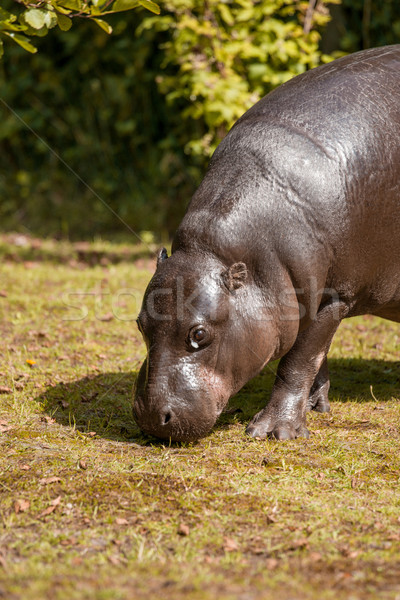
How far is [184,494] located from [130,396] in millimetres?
1839

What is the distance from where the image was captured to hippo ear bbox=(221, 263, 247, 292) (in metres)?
4.46

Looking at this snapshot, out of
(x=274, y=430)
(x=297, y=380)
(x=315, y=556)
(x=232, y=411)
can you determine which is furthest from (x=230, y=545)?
(x=232, y=411)

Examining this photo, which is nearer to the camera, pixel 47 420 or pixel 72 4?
pixel 72 4

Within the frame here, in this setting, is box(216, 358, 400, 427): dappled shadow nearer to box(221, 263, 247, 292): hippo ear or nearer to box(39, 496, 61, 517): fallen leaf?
box(221, 263, 247, 292): hippo ear

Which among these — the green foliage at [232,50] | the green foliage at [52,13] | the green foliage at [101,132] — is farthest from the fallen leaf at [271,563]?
the green foliage at [101,132]

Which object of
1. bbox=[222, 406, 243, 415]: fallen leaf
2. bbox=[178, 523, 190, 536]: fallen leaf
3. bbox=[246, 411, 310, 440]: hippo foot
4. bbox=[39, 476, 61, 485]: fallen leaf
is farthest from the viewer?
bbox=[222, 406, 243, 415]: fallen leaf

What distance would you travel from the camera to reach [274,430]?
4.89 m

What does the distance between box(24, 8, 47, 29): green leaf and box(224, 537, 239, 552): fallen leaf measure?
3.01 meters

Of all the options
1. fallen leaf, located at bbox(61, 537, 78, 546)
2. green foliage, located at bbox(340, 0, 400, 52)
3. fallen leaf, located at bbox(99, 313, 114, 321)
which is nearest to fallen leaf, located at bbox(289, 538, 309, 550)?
fallen leaf, located at bbox(61, 537, 78, 546)

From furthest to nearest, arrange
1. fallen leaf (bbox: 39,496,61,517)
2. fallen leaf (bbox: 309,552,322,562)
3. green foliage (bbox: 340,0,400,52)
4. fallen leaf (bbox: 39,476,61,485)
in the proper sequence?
1. green foliage (bbox: 340,0,400,52)
2. fallen leaf (bbox: 39,476,61,485)
3. fallen leaf (bbox: 39,496,61,517)
4. fallen leaf (bbox: 309,552,322,562)

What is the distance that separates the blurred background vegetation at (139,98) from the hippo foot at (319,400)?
15.5 feet

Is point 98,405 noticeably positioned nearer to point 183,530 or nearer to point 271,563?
point 183,530

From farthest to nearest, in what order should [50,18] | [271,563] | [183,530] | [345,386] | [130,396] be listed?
1. [345,386]
2. [130,396]
3. [50,18]
4. [183,530]
5. [271,563]

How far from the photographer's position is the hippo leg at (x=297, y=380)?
4.87m
